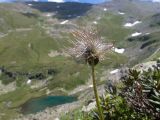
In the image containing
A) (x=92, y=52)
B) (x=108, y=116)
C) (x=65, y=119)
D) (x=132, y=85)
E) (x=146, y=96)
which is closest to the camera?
(x=92, y=52)

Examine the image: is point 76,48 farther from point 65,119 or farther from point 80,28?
point 65,119

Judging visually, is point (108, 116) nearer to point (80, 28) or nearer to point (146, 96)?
point (146, 96)

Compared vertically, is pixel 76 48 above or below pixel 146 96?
above

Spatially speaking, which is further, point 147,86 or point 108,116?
point 108,116

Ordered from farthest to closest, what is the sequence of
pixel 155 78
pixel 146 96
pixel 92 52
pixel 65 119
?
pixel 65 119 → pixel 155 78 → pixel 146 96 → pixel 92 52

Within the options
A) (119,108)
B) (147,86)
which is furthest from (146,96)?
(119,108)

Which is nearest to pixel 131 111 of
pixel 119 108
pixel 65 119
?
pixel 119 108

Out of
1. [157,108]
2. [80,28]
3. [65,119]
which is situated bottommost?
[65,119]
